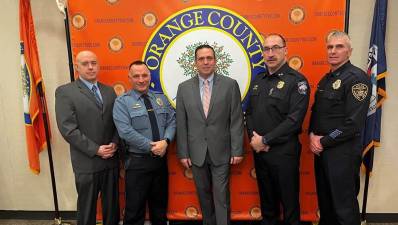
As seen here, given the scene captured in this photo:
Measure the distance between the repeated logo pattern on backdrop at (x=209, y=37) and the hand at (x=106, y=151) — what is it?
61 cm

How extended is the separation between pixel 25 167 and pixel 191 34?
2.31 m

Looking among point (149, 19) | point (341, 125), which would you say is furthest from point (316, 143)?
point (149, 19)

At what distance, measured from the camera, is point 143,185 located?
2.68 m

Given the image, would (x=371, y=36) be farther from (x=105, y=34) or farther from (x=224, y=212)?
(x=105, y=34)

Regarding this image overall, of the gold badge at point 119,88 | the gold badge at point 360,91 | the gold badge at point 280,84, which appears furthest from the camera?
the gold badge at point 119,88

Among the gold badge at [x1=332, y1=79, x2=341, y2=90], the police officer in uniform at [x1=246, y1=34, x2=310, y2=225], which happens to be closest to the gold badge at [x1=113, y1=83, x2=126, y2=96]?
the police officer in uniform at [x1=246, y1=34, x2=310, y2=225]

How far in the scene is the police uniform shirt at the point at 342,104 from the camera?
2.20 meters

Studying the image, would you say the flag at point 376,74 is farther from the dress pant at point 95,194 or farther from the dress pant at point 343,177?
the dress pant at point 95,194

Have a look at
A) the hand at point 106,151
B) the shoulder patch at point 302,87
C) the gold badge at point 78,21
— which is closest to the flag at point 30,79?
the gold badge at point 78,21

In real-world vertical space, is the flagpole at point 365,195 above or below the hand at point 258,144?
below

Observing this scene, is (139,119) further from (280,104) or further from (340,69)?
(340,69)

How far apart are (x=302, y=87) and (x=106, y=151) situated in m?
1.69

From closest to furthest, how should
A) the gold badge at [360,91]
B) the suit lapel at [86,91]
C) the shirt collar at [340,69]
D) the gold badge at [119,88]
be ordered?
the gold badge at [360,91] → the shirt collar at [340,69] → the suit lapel at [86,91] → the gold badge at [119,88]

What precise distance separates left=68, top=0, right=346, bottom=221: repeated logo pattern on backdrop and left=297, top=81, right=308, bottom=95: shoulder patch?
47 centimetres
